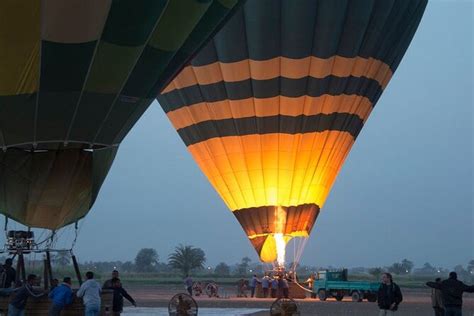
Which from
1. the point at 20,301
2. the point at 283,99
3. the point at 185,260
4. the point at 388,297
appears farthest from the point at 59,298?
the point at 185,260

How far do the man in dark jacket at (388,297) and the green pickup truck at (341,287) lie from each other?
11.3 metres

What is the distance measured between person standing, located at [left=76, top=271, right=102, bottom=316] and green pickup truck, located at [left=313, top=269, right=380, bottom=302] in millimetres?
13798

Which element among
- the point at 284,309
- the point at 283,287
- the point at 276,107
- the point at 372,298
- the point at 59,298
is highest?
the point at 276,107

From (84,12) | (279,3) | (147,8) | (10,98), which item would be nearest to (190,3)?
(147,8)

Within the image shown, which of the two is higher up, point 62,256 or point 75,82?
point 75,82

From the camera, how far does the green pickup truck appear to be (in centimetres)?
2212

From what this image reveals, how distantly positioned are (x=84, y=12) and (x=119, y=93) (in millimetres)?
1215

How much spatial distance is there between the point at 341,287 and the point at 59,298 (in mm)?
15085

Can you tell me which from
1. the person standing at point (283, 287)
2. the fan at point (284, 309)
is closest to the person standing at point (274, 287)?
the person standing at point (283, 287)

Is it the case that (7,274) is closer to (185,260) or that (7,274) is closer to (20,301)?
Answer: (20,301)

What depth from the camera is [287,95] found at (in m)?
20.0

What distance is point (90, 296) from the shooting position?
9.19 m

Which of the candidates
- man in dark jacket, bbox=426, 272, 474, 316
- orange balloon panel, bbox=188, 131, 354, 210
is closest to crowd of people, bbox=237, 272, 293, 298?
orange balloon panel, bbox=188, 131, 354, 210

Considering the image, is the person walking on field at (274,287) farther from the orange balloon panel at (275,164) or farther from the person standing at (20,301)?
the person standing at (20,301)
